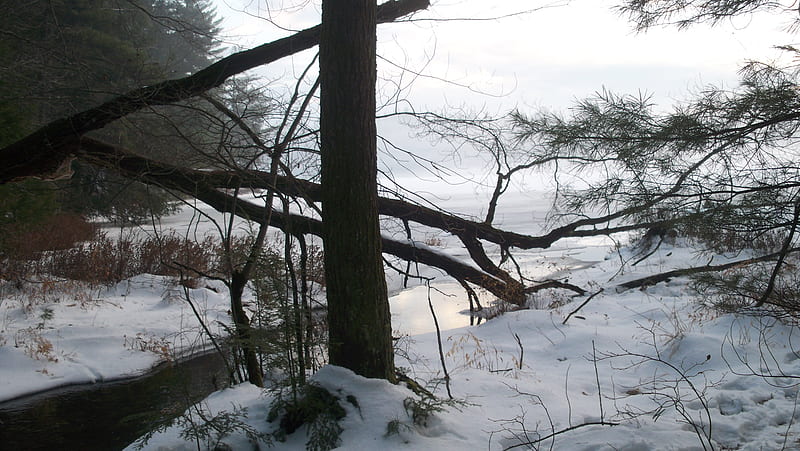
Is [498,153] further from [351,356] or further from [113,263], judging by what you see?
[113,263]

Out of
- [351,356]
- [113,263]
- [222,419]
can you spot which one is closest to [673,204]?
[351,356]

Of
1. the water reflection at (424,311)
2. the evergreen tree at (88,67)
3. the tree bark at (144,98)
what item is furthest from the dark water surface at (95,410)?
the water reflection at (424,311)

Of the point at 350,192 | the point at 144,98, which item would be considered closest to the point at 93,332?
the point at 144,98

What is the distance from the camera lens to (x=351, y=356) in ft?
11.5

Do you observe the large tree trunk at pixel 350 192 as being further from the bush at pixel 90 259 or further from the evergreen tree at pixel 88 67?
the bush at pixel 90 259

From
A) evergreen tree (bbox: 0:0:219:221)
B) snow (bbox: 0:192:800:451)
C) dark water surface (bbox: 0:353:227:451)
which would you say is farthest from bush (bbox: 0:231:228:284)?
dark water surface (bbox: 0:353:227:451)

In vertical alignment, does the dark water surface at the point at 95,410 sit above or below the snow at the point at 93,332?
below

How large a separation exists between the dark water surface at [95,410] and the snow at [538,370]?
38 centimetres

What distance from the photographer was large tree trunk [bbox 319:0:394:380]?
11.4ft

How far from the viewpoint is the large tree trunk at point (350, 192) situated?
3.46 m

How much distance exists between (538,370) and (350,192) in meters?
3.02

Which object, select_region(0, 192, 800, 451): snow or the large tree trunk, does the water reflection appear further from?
the large tree trunk

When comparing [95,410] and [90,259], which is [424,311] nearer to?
[95,410]

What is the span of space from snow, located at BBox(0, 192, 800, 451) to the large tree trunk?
25 cm
